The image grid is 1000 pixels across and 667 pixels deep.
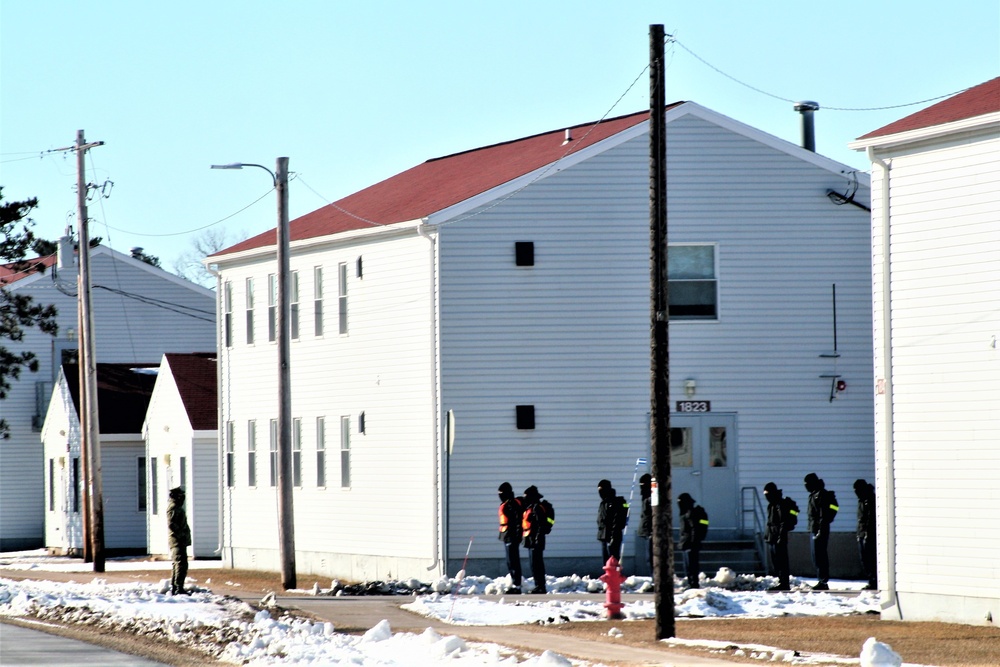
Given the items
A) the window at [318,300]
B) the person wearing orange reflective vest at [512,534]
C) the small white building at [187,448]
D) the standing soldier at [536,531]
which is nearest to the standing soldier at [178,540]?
the person wearing orange reflective vest at [512,534]

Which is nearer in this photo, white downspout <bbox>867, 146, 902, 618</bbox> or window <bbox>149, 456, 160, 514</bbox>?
white downspout <bbox>867, 146, 902, 618</bbox>

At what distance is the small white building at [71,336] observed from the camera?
50656 mm

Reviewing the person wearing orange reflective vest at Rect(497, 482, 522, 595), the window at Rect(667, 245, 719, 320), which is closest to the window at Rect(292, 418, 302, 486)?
the window at Rect(667, 245, 719, 320)

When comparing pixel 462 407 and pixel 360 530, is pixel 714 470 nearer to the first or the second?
pixel 462 407

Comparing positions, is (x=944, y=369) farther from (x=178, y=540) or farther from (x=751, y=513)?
(x=178, y=540)

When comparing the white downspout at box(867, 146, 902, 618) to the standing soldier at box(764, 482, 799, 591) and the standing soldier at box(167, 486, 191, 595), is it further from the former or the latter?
the standing soldier at box(167, 486, 191, 595)

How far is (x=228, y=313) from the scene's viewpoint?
123ft

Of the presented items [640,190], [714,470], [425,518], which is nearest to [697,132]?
[640,190]

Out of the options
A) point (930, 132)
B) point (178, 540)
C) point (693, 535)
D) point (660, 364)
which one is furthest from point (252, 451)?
point (930, 132)

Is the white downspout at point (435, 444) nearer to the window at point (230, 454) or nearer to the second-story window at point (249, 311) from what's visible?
the second-story window at point (249, 311)

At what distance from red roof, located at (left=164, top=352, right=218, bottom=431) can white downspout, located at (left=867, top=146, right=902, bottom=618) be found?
21895 mm

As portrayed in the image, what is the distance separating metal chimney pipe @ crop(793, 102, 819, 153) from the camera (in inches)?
1305

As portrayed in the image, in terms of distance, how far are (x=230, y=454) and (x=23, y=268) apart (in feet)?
45.2

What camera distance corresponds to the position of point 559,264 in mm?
29391
